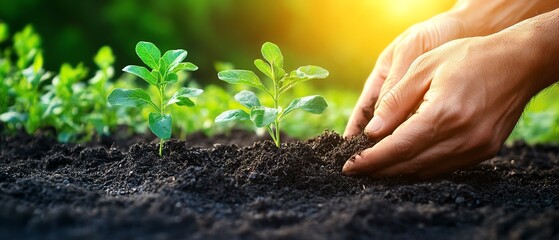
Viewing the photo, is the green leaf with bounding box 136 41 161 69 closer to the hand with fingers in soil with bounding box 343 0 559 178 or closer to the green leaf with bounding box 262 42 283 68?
the green leaf with bounding box 262 42 283 68

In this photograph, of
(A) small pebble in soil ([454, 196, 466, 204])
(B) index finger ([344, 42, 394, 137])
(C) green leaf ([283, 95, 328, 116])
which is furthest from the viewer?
(B) index finger ([344, 42, 394, 137])

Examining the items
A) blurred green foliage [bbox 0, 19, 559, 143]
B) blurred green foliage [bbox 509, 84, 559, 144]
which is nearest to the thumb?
blurred green foliage [bbox 0, 19, 559, 143]

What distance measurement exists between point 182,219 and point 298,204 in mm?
452

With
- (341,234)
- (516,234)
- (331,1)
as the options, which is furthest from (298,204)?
(331,1)

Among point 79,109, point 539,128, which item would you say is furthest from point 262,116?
point 539,128

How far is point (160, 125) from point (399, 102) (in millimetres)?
877

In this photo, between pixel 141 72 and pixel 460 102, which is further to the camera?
pixel 141 72

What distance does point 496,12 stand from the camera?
10.7 feet

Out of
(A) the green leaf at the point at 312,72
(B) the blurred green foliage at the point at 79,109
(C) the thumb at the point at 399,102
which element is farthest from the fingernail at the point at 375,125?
(B) the blurred green foliage at the point at 79,109

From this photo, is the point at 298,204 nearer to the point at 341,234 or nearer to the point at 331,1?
the point at 341,234

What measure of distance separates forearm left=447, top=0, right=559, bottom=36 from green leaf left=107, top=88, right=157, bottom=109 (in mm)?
1744

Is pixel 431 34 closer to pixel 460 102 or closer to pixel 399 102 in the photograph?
pixel 399 102

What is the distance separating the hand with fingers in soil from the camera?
2.15 metres

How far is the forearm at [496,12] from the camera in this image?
3.23m
